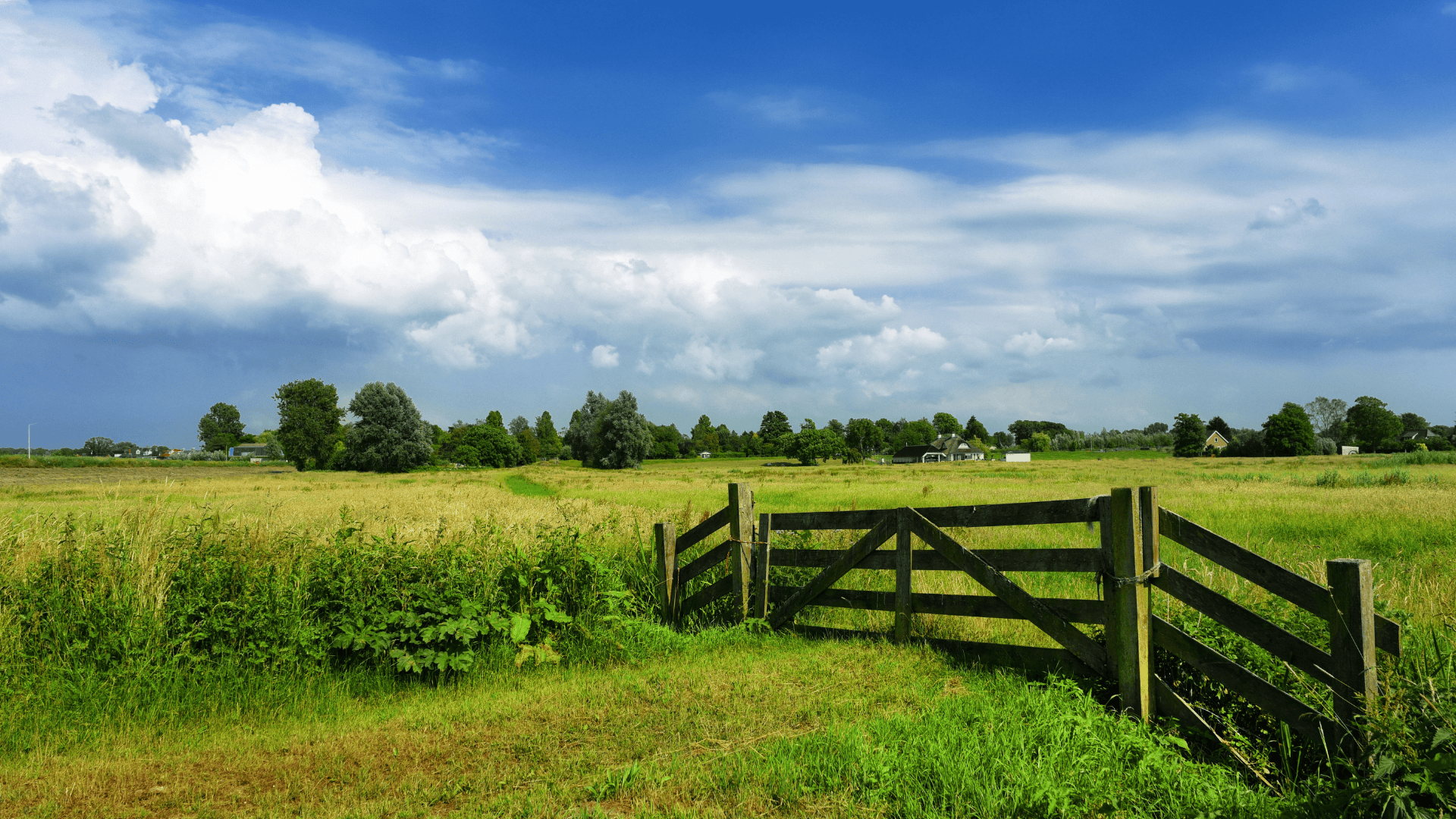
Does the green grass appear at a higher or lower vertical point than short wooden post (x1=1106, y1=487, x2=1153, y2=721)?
lower

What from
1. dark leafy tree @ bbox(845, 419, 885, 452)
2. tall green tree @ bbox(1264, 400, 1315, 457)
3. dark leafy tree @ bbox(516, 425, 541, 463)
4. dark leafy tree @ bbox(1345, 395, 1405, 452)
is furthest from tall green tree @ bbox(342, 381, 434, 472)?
dark leafy tree @ bbox(1345, 395, 1405, 452)

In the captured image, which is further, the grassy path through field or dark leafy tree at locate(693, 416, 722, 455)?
dark leafy tree at locate(693, 416, 722, 455)

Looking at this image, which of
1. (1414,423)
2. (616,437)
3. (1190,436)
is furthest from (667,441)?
(1414,423)

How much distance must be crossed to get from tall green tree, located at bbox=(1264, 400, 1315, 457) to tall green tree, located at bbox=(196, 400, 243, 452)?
731 ft

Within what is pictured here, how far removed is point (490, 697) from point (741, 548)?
3447mm

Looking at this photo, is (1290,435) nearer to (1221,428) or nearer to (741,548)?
(1221,428)

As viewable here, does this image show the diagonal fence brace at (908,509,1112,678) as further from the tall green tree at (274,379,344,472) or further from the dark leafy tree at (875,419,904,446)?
the dark leafy tree at (875,419,904,446)

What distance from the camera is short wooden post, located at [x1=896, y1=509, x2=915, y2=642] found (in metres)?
7.48

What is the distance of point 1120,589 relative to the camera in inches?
226

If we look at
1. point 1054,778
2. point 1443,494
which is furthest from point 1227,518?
point 1054,778

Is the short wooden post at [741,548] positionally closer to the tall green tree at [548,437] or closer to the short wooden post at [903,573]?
the short wooden post at [903,573]

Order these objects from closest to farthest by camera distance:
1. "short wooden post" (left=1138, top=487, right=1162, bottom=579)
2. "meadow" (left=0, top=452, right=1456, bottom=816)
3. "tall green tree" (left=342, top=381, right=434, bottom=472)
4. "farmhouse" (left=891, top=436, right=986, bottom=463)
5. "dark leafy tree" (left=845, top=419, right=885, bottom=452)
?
"meadow" (left=0, top=452, right=1456, bottom=816)
"short wooden post" (left=1138, top=487, right=1162, bottom=579)
"tall green tree" (left=342, top=381, right=434, bottom=472)
"farmhouse" (left=891, top=436, right=986, bottom=463)
"dark leafy tree" (left=845, top=419, right=885, bottom=452)

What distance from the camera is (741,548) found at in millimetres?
9016

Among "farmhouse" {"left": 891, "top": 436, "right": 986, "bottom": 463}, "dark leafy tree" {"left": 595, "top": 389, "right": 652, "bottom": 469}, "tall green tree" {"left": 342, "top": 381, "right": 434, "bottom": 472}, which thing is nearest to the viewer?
"tall green tree" {"left": 342, "top": 381, "right": 434, "bottom": 472}
